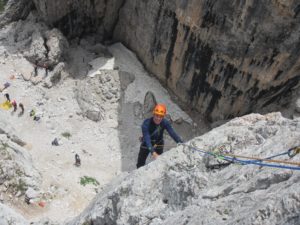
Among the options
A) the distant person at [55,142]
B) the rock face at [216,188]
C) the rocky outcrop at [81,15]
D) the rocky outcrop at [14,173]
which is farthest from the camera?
the rocky outcrop at [81,15]

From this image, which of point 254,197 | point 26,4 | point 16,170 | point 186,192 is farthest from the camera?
point 26,4

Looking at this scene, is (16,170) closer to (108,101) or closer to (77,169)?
(77,169)

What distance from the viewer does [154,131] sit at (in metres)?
9.80

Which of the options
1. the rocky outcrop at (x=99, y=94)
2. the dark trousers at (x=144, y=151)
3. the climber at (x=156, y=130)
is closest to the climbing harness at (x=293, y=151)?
the climber at (x=156, y=130)

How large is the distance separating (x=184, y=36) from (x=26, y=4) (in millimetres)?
8902

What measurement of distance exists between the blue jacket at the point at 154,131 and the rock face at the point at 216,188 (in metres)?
1.63

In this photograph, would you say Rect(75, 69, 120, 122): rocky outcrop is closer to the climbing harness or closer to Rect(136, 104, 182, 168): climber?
Rect(136, 104, 182, 168): climber

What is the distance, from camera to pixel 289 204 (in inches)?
152

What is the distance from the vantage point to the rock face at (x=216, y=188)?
14.0 ft

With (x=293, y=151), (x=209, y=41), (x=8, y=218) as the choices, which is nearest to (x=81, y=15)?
(x=209, y=41)

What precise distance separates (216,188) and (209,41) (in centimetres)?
976

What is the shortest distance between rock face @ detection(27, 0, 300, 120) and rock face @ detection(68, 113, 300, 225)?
6.08 m

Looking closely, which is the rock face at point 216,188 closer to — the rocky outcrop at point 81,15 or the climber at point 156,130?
the climber at point 156,130

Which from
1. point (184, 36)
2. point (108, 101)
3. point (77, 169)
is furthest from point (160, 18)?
point (77, 169)
